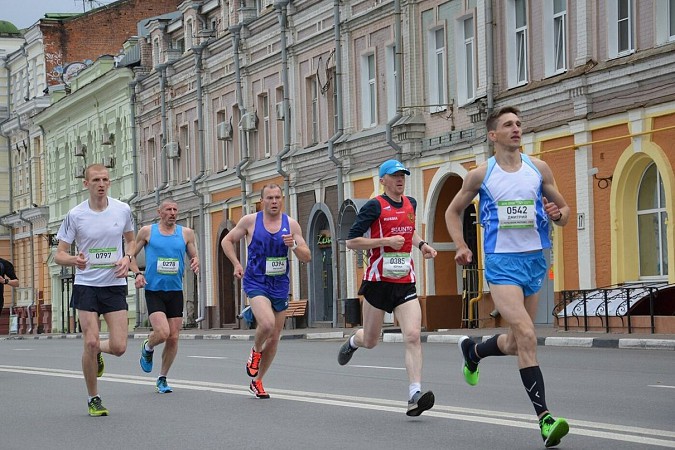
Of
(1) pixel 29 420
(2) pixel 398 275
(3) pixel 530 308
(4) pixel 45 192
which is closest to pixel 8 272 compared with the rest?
(1) pixel 29 420

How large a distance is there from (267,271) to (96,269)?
5.96 ft

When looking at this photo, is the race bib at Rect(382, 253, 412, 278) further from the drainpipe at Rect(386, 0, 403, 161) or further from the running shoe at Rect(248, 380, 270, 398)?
the drainpipe at Rect(386, 0, 403, 161)

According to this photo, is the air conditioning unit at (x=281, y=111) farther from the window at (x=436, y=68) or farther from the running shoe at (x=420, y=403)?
the running shoe at (x=420, y=403)

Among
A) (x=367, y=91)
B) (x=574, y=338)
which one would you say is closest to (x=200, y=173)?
(x=367, y=91)

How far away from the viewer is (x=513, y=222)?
9969mm

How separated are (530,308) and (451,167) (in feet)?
80.5

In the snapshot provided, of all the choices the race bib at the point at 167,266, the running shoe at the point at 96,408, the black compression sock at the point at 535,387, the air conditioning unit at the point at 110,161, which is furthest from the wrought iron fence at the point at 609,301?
the air conditioning unit at the point at 110,161

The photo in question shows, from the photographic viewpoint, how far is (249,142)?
47344 mm

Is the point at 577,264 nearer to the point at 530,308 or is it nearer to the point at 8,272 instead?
the point at 8,272

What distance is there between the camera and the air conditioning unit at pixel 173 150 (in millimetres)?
53594

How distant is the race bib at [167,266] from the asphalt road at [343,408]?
116 cm

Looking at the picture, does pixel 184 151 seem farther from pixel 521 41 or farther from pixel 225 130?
pixel 521 41

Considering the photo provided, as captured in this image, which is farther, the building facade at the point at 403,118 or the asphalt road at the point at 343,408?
the building facade at the point at 403,118

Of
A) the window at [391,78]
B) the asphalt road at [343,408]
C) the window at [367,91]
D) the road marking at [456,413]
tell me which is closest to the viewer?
the road marking at [456,413]
